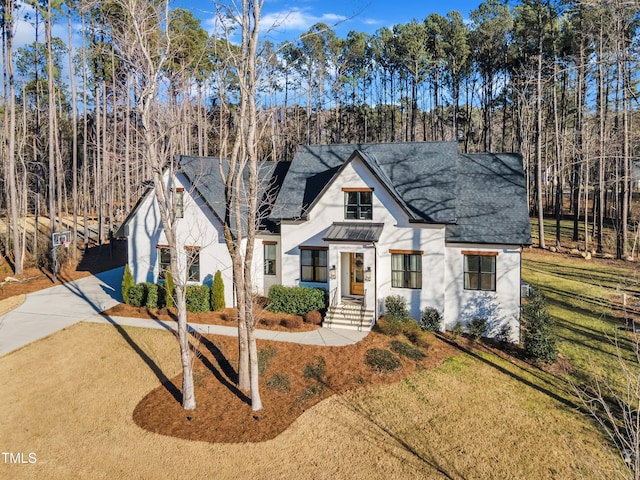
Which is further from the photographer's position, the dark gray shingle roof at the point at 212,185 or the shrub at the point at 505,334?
the dark gray shingle roof at the point at 212,185

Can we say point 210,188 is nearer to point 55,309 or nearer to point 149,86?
point 55,309

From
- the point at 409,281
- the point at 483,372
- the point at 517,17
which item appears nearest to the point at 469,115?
the point at 517,17

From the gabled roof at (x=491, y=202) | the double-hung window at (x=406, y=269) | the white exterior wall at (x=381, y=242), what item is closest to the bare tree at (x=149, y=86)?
the white exterior wall at (x=381, y=242)

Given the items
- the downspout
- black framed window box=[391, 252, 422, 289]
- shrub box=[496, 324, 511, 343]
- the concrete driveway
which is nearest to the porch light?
the downspout

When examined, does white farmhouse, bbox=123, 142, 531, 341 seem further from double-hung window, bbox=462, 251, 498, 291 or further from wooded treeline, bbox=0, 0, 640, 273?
wooded treeline, bbox=0, 0, 640, 273

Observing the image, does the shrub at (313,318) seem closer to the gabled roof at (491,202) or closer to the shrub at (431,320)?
the shrub at (431,320)

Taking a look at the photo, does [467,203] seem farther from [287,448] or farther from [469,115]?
[469,115]

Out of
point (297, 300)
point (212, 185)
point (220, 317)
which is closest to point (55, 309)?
point (220, 317)
